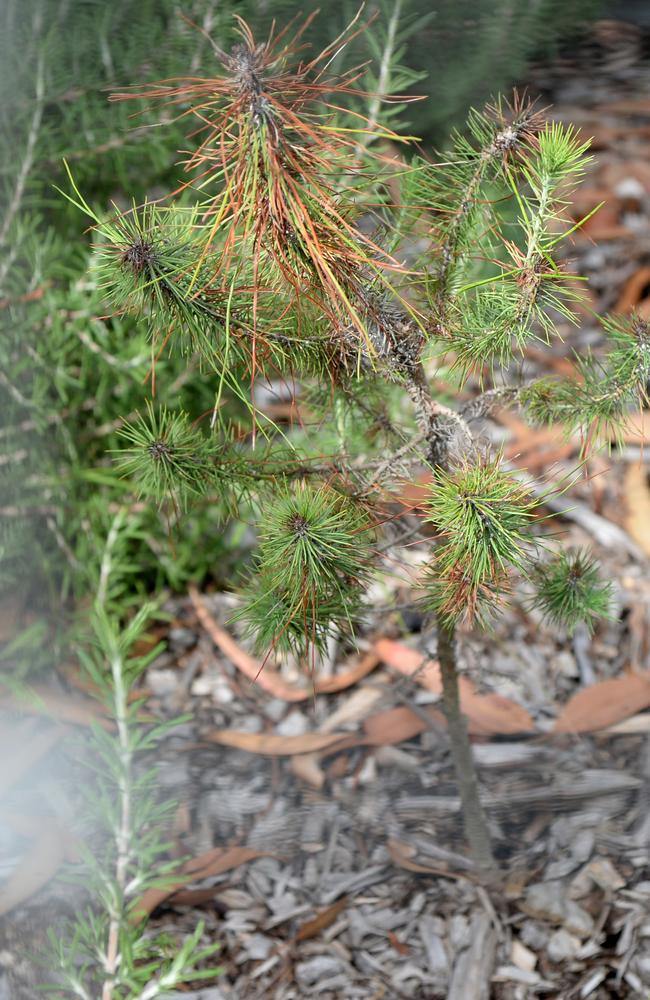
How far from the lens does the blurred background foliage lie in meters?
0.65

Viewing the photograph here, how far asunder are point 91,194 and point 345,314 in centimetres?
48

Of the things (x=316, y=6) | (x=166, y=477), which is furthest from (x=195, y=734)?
(x=316, y=6)

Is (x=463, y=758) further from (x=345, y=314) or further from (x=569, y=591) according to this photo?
(x=345, y=314)

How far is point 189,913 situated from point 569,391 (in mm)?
408

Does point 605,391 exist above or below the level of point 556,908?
above

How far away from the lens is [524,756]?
0.68 m

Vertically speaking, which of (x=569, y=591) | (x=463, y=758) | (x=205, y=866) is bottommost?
(x=205, y=866)

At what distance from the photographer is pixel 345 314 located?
38 centimetres

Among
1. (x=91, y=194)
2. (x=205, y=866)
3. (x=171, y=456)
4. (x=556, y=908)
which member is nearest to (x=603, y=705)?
(x=556, y=908)

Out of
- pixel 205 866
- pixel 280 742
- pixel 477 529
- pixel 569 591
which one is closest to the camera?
pixel 477 529

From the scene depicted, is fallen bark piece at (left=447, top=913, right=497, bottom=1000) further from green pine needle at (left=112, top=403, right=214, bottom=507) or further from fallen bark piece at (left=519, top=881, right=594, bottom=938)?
green pine needle at (left=112, top=403, right=214, bottom=507)

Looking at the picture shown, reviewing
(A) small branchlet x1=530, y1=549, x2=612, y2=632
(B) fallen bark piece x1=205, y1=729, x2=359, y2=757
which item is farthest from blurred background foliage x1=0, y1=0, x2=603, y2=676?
(A) small branchlet x1=530, y1=549, x2=612, y2=632

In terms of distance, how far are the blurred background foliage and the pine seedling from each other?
0.21 metres

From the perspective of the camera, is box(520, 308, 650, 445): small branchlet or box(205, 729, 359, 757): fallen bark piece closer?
box(520, 308, 650, 445): small branchlet
